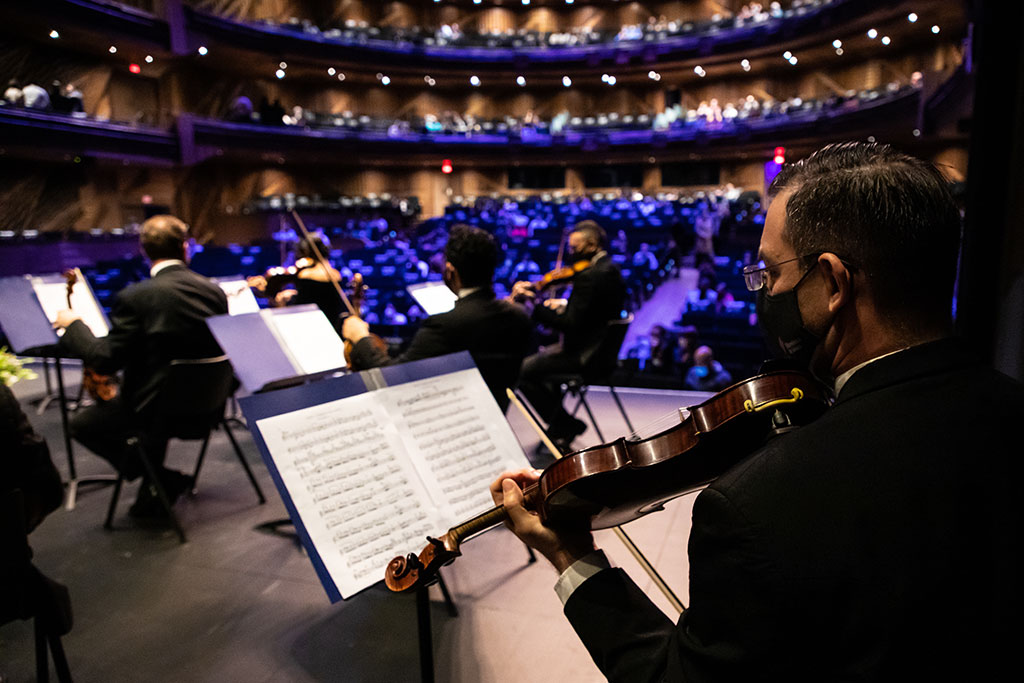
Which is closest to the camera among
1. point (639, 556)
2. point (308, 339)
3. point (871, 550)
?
point (871, 550)

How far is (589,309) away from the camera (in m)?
4.09

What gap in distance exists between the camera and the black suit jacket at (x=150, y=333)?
3.04 m

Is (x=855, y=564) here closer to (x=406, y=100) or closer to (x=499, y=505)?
(x=499, y=505)

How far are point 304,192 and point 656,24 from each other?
12.3 m

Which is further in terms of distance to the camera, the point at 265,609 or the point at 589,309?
the point at 589,309

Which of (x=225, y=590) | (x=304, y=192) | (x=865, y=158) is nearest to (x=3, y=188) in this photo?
(x=304, y=192)

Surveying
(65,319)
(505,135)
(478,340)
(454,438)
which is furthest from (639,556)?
(505,135)

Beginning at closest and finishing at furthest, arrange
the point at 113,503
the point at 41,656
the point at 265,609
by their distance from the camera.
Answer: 1. the point at 41,656
2. the point at 265,609
3. the point at 113,503

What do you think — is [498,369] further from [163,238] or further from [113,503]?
[113,503]

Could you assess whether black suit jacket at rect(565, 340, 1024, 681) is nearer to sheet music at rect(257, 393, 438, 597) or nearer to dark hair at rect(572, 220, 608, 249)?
sheet music at rect(257, 393, 438, 597)

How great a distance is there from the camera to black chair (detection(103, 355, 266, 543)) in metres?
3.02

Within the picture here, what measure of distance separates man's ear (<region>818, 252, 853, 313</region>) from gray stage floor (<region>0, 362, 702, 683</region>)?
1.65 metres

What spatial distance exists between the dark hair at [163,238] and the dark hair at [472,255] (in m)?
1.44

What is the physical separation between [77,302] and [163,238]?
814 mm
